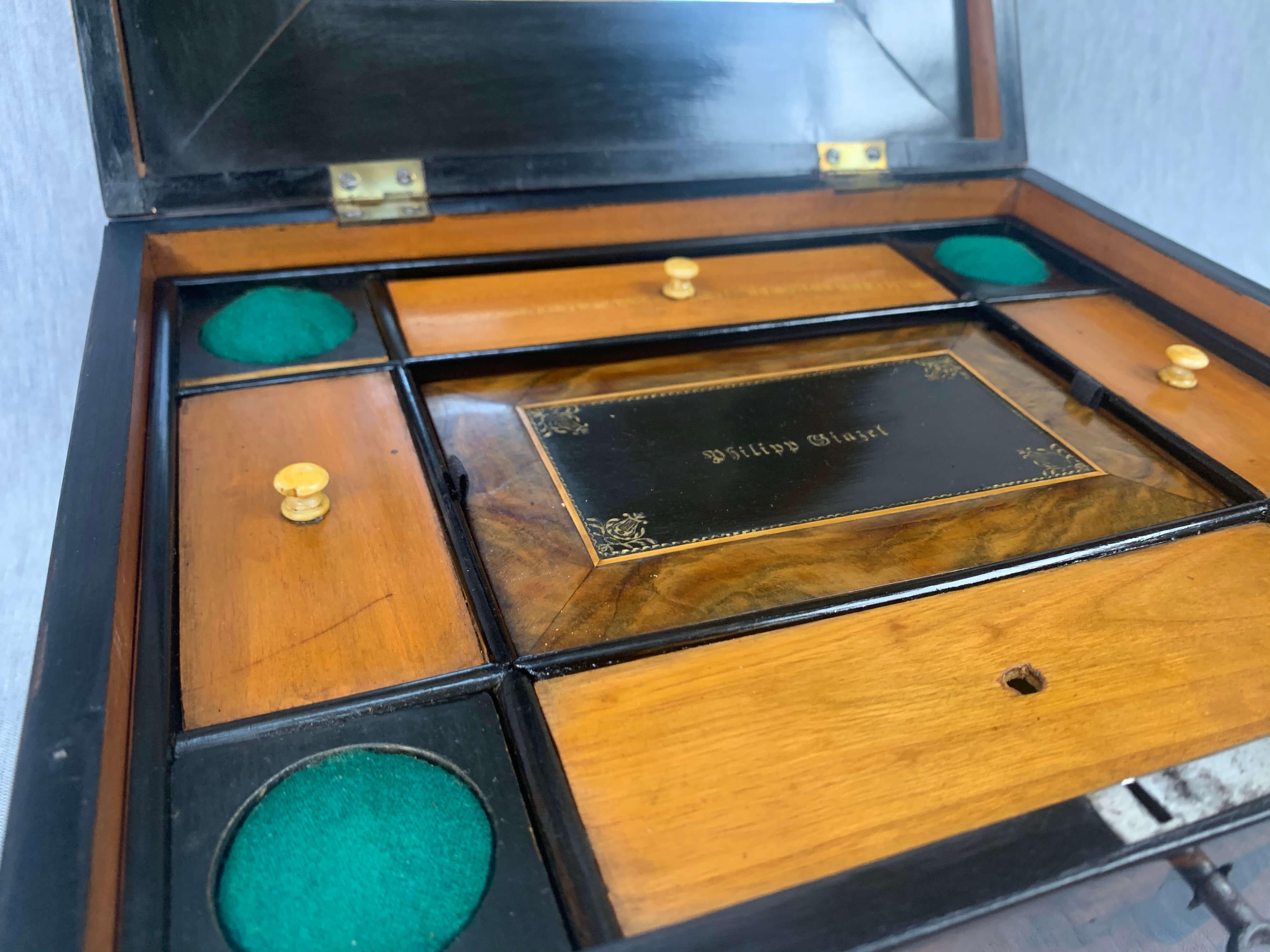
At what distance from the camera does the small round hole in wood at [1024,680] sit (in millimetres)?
767

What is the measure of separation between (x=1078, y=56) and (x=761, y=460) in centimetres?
153

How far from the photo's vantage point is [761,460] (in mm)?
1016

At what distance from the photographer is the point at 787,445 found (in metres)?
1.04

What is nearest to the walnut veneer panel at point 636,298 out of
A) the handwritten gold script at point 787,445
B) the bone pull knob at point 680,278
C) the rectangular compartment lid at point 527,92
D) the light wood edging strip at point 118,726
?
the bone pull knob at point 680,278

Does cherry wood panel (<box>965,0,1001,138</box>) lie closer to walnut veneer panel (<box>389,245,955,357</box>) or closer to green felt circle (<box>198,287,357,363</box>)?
walnut veneer panel (<box>389,245,955,357</box>)

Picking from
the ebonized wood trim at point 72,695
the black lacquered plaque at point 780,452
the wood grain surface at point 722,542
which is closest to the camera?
the ebonized wood trim at point 72,695

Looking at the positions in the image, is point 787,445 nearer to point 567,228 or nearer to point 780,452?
point 780,452

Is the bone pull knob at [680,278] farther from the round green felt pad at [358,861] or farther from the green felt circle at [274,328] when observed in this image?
the round green felt pad at [358,861]

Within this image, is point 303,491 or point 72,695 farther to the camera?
point 303,491

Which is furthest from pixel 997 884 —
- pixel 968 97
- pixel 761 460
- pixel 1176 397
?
pixel 968 97

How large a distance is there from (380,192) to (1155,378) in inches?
40.9

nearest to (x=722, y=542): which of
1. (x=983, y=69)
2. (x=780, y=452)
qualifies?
(x=780, y=452)

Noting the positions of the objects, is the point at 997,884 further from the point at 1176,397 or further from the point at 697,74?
the point at 697,74

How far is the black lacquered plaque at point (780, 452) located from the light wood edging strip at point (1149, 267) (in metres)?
0.36
